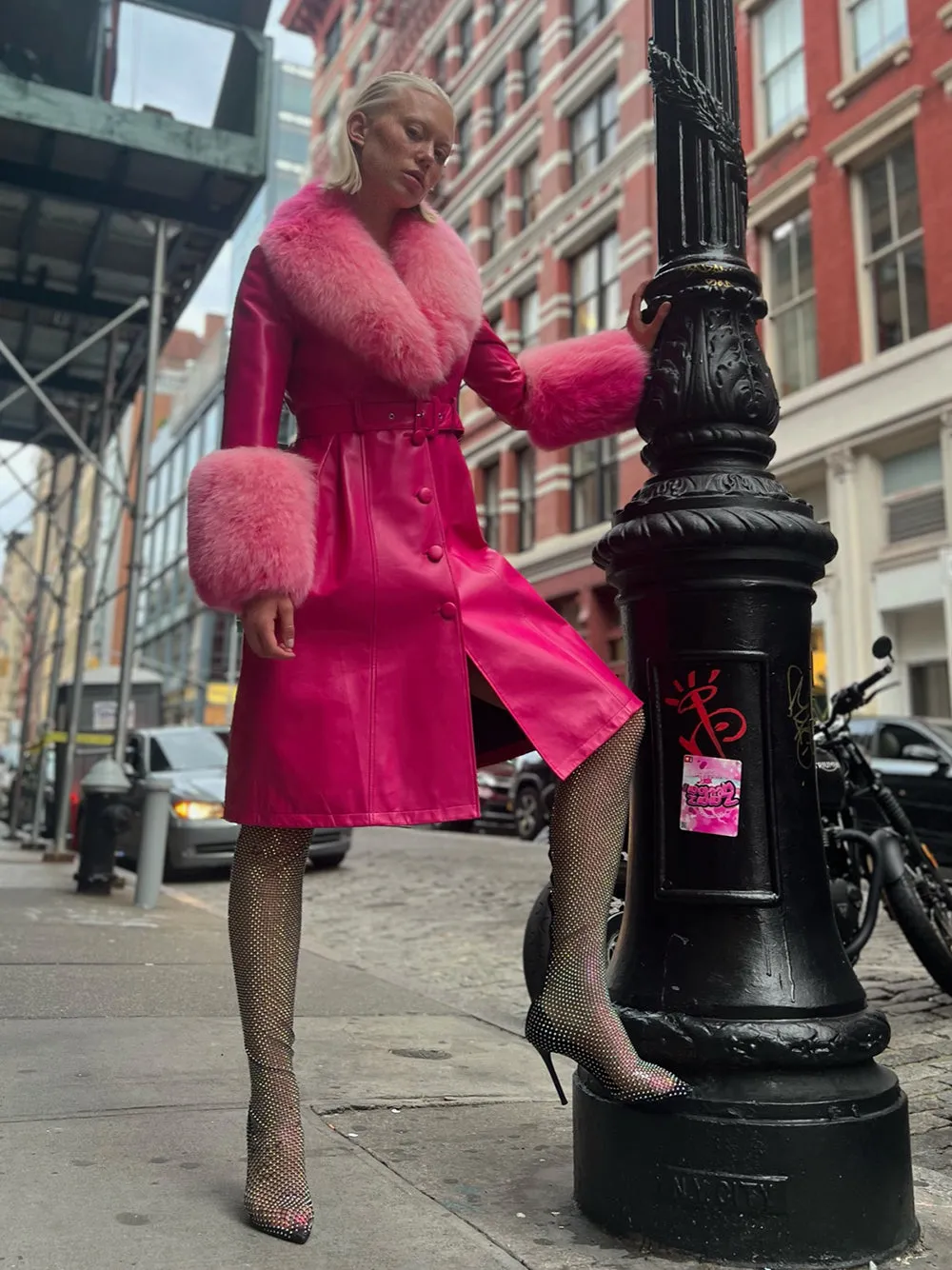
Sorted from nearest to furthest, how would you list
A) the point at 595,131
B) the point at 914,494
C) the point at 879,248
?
the point at 914,494, the point at 879,248, the point at 595,131

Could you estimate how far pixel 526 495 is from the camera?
89.0 feet

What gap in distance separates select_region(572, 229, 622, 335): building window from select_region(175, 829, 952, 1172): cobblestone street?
15.3 metres

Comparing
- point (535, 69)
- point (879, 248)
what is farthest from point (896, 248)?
point (535, 69)

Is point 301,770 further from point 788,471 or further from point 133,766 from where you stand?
point 788,471

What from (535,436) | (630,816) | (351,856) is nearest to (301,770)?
(630,816)

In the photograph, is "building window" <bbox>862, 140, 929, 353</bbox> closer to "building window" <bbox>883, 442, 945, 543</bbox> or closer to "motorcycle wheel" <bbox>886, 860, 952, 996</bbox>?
"building window" <bbox>883, 442, 945, 543</bbox>

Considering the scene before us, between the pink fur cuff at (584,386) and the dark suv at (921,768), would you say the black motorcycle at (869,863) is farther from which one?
the dark suv at (921,768)

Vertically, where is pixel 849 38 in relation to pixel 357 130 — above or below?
above

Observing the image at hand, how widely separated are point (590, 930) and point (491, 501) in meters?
27.0

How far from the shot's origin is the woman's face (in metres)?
2.26

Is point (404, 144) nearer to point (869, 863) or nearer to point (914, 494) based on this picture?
point (869, 863)

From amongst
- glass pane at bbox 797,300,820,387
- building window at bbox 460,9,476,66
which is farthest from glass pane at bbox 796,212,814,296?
building window at bbox 460,9,476,66

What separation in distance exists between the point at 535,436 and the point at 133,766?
1024 cm

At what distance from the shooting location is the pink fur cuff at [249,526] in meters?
2.03
